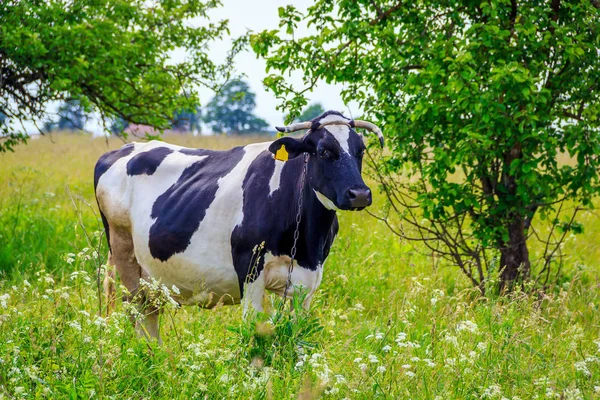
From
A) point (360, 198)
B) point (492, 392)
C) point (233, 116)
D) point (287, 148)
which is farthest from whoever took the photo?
point (233, 116)

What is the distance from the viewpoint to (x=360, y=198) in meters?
5.11

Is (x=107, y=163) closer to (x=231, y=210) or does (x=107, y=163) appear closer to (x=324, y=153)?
(x=231, y=210)

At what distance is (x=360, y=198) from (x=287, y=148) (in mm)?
837

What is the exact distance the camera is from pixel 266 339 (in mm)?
4723

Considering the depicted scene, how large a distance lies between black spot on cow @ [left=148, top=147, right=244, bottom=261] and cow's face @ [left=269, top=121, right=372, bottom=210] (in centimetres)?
83

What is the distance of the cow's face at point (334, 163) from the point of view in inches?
204

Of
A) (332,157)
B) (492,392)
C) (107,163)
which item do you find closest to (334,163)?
(332,157)

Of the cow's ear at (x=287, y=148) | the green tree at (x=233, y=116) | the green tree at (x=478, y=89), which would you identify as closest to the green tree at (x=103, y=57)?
the green tree at (x=478, y=89)

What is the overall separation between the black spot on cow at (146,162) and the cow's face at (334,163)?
5.40 feet

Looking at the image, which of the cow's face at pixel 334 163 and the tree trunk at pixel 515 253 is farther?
the tree trunk at pixel 515 253

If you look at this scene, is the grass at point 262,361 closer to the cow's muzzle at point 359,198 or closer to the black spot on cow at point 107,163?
the cow's muzzle at point 359,198

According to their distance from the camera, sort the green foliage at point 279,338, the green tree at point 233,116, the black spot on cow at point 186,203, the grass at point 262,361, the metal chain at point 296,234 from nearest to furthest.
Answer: the grass at point 262,361 → the green foliage at point 279,338 → the metal chain at point 296,234 → the black spot on cow at point 186,203 → the green tree at point 233,116

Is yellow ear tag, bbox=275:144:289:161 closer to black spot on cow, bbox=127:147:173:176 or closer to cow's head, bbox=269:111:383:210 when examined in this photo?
cow's head, bbox=269:111:383:210

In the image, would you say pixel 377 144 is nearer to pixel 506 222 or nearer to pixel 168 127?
pixel 506 222
